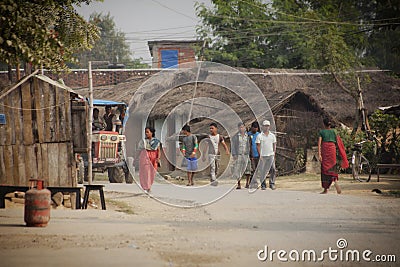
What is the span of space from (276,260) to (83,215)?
5201 mm

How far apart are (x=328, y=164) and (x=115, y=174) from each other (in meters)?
7.70

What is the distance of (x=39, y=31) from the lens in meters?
11.0

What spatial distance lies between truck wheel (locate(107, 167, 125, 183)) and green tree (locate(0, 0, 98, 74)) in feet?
28.4

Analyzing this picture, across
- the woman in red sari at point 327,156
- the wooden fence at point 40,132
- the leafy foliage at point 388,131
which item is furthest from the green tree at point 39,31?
the leafy foliage at point 388,131

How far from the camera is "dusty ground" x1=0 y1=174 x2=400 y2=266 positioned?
310 inches

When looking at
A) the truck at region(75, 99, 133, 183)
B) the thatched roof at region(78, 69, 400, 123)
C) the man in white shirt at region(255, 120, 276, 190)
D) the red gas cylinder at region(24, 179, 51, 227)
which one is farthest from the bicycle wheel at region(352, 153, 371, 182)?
the red gas cylinder at region(24, 179, 51, 227)

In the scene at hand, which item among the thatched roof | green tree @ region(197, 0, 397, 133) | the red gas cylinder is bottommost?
the red gas cylinder

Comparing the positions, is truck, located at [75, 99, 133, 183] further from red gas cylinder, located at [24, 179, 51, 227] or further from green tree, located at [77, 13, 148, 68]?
green tree, located at [77, 13, 148, 68]

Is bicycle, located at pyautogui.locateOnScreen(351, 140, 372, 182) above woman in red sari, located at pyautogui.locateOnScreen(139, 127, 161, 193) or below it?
below

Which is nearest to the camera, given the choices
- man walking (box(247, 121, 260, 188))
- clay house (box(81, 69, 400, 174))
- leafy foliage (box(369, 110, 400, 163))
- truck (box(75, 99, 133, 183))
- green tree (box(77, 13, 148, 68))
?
man walking (box(247, 121, 260, 188))

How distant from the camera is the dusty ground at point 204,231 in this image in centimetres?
788

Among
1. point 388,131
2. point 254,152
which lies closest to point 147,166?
point 254,152

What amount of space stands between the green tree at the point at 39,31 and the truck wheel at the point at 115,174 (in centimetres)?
865

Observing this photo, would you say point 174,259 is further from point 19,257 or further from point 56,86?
point 56,86
